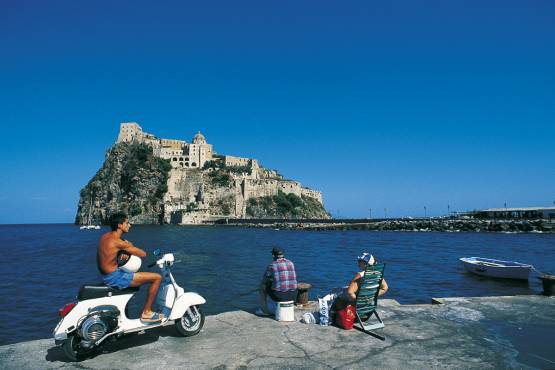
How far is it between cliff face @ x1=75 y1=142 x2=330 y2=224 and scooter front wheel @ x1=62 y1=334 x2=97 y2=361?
8450cm

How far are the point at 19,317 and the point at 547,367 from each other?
1354cm

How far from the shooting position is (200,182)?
309 feet

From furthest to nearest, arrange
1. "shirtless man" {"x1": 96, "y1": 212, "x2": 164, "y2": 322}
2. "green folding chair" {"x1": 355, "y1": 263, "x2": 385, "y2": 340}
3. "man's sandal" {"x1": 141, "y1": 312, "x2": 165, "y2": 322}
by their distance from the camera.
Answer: "green folding chair" {"x1": 355, "y1": 263, "x2": 385, "y2": 340}, "man's sandal" {"x1": 141, "y1": 312, "x2": 165, "y2": 322}, "shirtless man" {"x1": 96, "y1": 212, "x2": 164, "y2": 322}

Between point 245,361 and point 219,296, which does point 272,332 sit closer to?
point 245,361

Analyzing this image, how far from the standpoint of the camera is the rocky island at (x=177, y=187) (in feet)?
297

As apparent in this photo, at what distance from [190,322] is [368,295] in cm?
281

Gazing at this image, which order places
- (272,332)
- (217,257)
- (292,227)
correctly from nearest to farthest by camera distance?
(272,332), (217,257), (292,227)

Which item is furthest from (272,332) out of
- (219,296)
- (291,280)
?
(219,296)

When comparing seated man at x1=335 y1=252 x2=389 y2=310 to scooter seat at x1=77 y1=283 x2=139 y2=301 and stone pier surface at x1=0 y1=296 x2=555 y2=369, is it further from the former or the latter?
scooter seat at x1=77 y1=283 x2=139 y2=301

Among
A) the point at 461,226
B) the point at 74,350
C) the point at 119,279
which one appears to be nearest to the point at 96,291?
the point at 119,279

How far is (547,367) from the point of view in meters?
4.49

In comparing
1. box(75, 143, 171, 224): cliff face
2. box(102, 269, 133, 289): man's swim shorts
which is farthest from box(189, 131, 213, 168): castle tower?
box(102, 269, 133, 289): man's swim shorts

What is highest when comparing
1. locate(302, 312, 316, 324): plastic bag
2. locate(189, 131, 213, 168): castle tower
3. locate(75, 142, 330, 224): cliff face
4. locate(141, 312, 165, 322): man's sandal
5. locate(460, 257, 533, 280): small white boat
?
locate(189, 131, 213, 168): castle tower

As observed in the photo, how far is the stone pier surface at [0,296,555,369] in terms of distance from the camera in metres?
4.55
